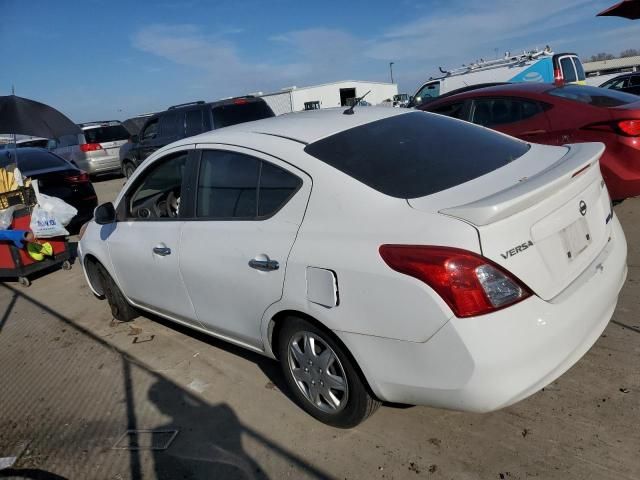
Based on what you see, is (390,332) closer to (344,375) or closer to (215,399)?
(344,375)

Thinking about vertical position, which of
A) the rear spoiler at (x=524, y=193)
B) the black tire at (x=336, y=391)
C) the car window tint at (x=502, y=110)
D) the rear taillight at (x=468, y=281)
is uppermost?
the car window tint at (x=502, y=110)

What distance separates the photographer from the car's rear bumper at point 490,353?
2.03 meters

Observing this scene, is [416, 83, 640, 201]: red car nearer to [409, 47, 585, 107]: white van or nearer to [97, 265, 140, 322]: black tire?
[97, 265, 140, 322]: black tire

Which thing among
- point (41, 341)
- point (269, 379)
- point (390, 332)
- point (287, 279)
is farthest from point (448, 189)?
point (41, 341)

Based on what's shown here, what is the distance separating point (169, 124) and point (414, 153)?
9167mm

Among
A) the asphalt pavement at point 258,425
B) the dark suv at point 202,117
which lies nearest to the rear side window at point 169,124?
the dark suv at point 202,117

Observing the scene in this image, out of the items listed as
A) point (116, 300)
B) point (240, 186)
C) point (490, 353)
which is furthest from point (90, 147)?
point (490, 353)

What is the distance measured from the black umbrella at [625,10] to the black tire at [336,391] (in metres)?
8.85

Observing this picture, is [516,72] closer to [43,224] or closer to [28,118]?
[28,118]

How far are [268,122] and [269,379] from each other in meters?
1.74

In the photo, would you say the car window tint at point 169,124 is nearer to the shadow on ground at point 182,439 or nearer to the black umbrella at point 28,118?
the black umbrella at point 28,118

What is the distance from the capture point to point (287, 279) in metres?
2.59

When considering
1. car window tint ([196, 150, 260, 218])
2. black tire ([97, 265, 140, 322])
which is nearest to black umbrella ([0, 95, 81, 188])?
black tire ([97, 265, 140, 322])

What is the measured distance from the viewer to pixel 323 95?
38.1m
